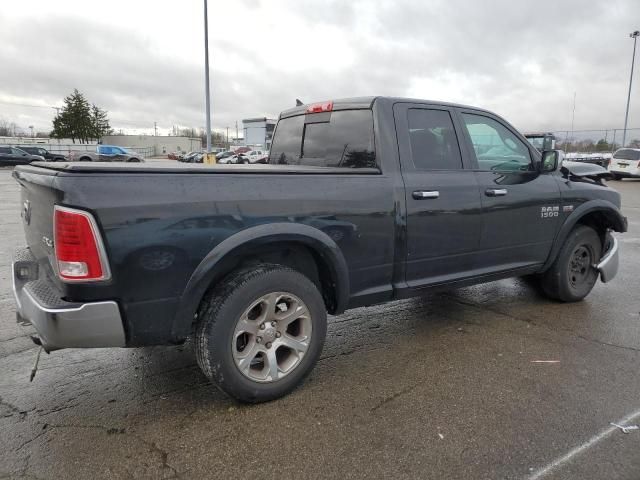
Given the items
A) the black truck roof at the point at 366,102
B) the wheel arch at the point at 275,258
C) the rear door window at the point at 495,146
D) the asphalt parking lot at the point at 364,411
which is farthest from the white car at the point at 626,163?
the wheel arch at the point at 275,258

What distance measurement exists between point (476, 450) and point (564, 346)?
183 cm

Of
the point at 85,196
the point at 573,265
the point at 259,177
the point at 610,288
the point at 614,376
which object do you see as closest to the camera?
the point at 85,196

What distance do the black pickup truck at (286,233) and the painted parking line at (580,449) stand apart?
143 cm

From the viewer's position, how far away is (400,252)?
3494 millimetres

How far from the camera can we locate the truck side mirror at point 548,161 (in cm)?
437

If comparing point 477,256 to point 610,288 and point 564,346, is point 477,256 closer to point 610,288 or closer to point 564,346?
point 564,346

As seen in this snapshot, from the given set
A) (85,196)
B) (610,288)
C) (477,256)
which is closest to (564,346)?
(477,256)

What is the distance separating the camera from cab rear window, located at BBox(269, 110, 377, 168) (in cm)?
359

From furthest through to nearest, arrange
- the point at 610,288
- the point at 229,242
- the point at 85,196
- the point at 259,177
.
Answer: the point at 610,288 → the point at 259,177 → the point at 229,242 → the point at 85,196

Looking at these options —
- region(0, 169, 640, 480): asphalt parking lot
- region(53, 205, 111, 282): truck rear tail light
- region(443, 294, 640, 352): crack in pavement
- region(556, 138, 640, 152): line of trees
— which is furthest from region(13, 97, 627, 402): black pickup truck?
region(556, 138, 640, 152): line of trees

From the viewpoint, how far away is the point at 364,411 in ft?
9.52

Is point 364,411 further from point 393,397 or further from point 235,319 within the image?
point 235,319

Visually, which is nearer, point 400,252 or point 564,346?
point 400,252

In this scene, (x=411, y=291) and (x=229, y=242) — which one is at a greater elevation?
(x=229, y=242)
